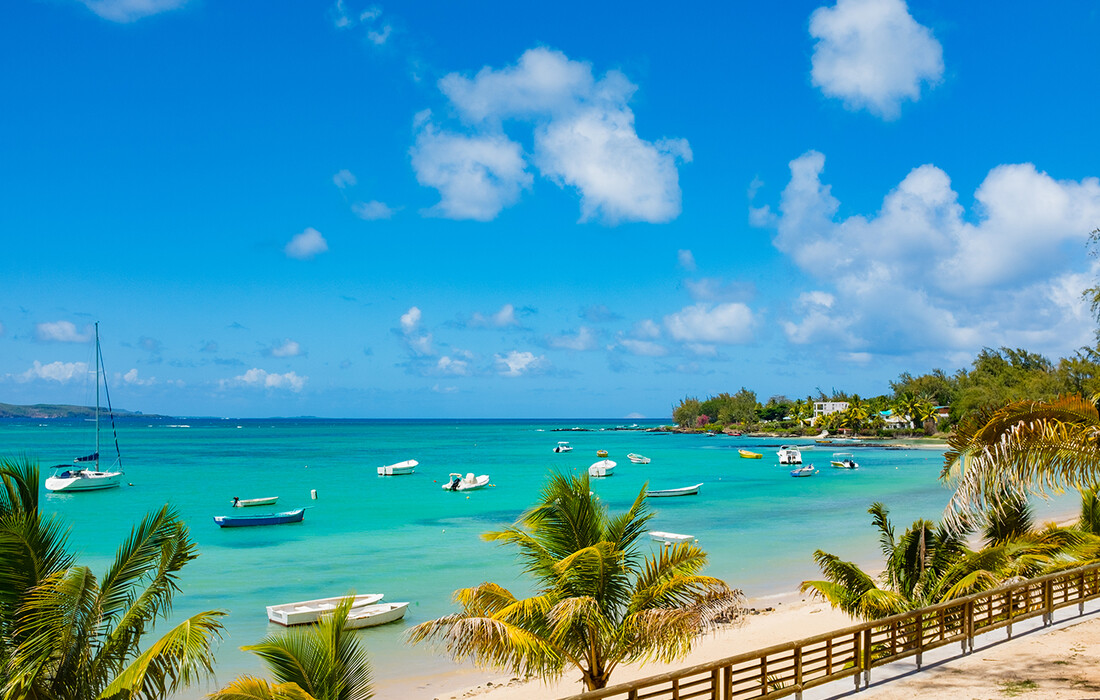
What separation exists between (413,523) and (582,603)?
3517 cm

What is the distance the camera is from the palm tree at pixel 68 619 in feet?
25.4

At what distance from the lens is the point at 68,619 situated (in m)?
8.06

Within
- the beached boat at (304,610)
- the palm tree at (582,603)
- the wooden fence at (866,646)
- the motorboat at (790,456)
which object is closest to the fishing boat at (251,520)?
the beached boat at (304,610)

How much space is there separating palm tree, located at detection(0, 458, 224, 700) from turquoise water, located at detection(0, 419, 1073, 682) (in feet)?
32.1

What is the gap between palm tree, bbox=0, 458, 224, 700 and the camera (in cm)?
773

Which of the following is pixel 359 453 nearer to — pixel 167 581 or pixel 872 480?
pixel 872 480

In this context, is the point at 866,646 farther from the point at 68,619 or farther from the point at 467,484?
the point at 467,484

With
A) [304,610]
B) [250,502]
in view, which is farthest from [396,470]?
[304,610]

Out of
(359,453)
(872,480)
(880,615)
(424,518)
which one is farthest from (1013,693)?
(359,453)

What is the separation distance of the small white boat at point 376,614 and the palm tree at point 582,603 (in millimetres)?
11087

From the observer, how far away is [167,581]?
8.72m

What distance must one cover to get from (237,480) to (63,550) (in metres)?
64.5

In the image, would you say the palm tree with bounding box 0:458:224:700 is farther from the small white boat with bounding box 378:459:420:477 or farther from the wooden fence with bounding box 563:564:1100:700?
the small white boat with bounding box 378:459:420:477

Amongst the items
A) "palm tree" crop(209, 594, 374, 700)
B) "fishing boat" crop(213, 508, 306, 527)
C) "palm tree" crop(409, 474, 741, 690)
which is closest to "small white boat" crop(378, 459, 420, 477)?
"fishing boat" crop(213, 508, 306, 527)
